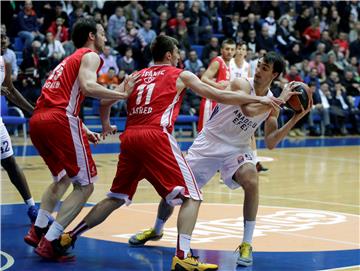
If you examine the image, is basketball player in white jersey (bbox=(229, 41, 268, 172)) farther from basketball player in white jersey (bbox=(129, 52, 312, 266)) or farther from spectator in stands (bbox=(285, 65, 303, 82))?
spectator in stands (bbox=(285, 65, 303, 82))

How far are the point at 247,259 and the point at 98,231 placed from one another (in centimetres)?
177

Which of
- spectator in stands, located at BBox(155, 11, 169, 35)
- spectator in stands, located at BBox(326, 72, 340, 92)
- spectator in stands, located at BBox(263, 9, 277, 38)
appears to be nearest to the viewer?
spectator in stands, located at BBox(155, 11, 169, 35)

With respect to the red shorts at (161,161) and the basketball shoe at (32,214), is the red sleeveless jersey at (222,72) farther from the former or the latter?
the red shorts at (161,161)

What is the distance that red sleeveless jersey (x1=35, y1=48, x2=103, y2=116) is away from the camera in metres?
6.33

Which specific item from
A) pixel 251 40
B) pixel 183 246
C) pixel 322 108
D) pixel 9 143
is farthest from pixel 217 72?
pixel 251 40

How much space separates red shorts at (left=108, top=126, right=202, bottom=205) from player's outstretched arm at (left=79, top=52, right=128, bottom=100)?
0.32 metres

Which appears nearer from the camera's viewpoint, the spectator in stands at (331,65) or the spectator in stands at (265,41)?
the spectator in stands at (265,41)

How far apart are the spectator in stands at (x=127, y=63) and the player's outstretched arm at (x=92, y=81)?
11254mm

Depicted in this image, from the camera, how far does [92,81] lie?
6.09m

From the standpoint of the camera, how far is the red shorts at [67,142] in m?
6.28

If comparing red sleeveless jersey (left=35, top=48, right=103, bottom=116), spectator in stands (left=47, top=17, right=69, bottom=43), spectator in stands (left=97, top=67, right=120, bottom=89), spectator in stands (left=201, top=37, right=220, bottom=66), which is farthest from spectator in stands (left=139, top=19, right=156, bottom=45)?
red sleeveless jersey (left=35, top=48, right=103, bottom=116)

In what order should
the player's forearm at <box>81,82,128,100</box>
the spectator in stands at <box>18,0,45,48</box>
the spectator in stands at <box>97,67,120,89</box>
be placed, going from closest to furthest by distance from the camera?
the player's forearm at <box>81,82,128,100</box> → the spectator in stands at <box>97,67,120,89</box> → the spectator in stands at <box>18,0,45,48</box>

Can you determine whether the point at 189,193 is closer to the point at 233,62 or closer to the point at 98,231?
the point at 98,231

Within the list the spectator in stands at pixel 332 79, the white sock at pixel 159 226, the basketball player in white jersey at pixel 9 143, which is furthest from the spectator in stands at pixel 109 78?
the white sock at pixel 159 226
